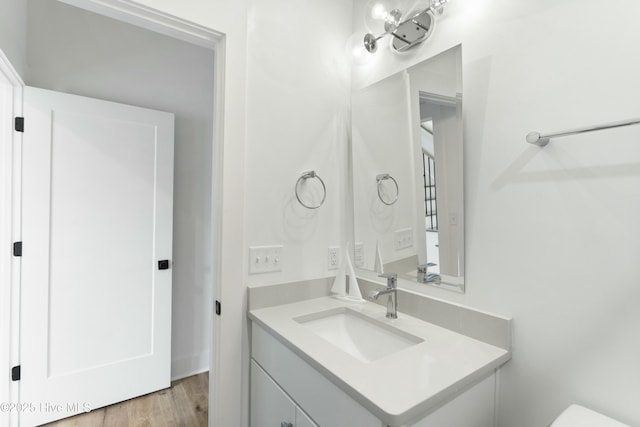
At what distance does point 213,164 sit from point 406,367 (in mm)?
1077

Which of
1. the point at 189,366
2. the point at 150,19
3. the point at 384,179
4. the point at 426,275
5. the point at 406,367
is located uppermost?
the point at 150,19

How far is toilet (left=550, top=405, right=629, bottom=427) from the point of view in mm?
718

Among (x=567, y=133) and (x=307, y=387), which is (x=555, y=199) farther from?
(x=307, y=387)

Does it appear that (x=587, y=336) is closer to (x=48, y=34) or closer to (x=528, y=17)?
(x=528, y=17)

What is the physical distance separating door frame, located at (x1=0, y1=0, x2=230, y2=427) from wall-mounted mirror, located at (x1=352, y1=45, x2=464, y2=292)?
70cm

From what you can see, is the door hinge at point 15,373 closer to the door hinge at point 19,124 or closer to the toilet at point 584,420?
the door hinge at point 19,124

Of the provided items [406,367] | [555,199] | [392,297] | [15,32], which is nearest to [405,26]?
[555,199]

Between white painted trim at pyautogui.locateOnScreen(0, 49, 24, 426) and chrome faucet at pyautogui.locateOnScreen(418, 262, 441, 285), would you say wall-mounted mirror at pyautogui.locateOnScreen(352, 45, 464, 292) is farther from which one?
white painted trim at pyautogui.locateOnScreen(0, 49, 24, 426)

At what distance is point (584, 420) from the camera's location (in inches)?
28.8

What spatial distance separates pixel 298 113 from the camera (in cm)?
146

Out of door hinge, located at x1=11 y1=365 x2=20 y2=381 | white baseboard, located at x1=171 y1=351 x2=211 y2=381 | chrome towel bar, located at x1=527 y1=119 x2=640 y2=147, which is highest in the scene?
chrome towel bar, located at x1=527 y1=119 x2=640 y2=147

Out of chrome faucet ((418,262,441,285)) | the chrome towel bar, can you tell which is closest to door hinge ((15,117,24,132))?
chrome faucet ((418,262,441,285))

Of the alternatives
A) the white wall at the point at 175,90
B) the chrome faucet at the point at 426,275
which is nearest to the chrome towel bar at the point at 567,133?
the chrome faucet at the point at 426,275

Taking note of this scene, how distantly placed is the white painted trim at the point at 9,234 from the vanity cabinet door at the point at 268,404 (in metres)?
1.50
